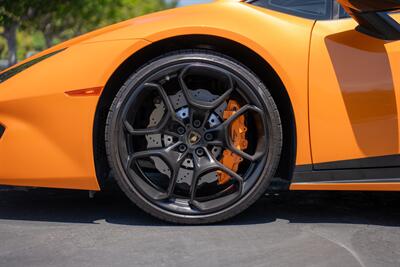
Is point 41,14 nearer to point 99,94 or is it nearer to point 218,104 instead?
point 99,94

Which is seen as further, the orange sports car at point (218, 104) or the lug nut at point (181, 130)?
the lug nut at point (181, 130)

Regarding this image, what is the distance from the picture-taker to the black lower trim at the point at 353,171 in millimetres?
2885

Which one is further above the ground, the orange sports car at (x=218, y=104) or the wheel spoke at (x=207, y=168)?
the orange sports car at (x=218, y=104)

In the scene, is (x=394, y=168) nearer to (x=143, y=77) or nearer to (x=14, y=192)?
(x=143, y=77)

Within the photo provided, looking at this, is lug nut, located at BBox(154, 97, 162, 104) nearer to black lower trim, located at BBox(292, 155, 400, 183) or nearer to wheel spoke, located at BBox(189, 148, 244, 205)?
wheel spoke, located at BBox(189, 148, 244, 205)

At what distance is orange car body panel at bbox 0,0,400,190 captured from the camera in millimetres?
2854

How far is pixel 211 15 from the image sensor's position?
296 cm

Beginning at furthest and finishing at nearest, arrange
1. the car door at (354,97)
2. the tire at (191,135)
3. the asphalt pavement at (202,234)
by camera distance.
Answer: the tire at (191,135) < the car door at (354,97) < the asphalt pavement at (202,234)

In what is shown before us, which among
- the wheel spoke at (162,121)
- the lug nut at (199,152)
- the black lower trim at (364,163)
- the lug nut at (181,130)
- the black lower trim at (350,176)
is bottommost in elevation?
the black lower trim at (350,176)

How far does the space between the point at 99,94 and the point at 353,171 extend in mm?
1361

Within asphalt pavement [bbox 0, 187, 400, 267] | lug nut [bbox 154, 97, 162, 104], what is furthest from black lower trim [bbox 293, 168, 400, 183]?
lug nut [bbox 154, 97, 162, 104]

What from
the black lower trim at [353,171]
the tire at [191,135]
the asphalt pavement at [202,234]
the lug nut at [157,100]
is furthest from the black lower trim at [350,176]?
the lug nut at [157,100]

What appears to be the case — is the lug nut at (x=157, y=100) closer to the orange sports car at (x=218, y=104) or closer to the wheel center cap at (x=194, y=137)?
the orange sports car at (x=218, y=104)

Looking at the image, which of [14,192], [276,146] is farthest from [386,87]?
[14,192]
